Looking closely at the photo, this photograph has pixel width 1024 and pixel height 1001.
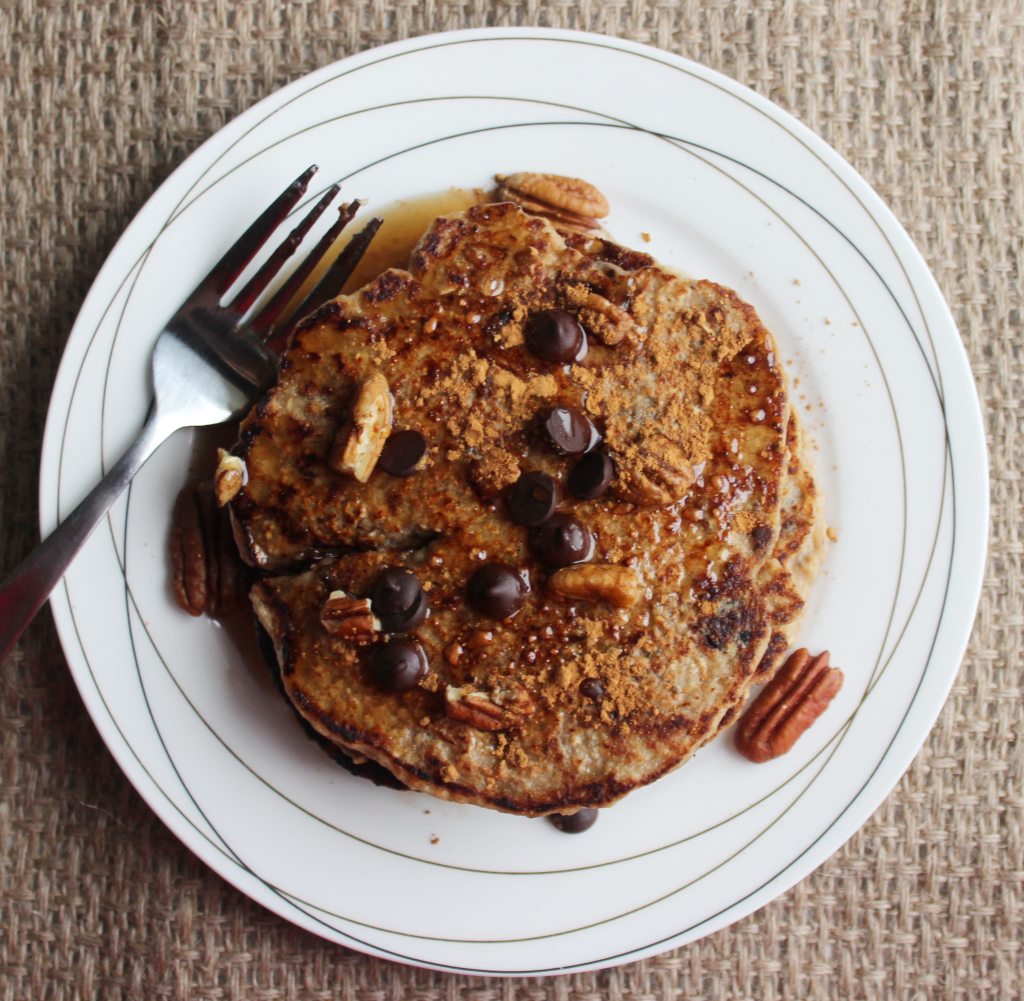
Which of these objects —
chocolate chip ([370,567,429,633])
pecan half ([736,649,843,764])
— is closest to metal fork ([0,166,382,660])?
chocolate chip ([370,567,429,633])

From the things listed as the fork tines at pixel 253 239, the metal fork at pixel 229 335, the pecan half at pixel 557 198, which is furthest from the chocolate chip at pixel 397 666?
the pecan half at pixel 557 198

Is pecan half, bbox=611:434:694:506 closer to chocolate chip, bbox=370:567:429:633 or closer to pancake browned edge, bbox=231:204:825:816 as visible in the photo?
pancake browned edge, bbox=231:204:825:816

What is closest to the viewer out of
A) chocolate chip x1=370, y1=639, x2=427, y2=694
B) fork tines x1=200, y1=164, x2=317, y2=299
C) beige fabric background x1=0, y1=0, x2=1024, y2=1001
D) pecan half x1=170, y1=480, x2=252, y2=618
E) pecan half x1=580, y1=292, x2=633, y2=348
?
chocolate chip x1=370, y1=639, x2=427, y2=694

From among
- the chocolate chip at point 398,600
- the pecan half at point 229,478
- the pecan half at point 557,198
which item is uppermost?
the pecan half at point 557,198

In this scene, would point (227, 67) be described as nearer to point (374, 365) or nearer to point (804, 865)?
point (374, 365)

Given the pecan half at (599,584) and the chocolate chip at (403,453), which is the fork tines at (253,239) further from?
the pecan half at (599,584)

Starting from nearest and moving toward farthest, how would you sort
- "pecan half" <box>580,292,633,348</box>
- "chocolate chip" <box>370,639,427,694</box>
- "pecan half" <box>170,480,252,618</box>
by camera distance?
"chocolate chip" <box>370,639,427,694</box> → "pecan half" <box>580,292,633,348</box> → "pecan half" <box>170,480,252,618</box>

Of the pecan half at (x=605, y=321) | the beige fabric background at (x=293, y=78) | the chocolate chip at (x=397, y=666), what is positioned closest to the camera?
the chocolate chip at (x=397, y=666)
